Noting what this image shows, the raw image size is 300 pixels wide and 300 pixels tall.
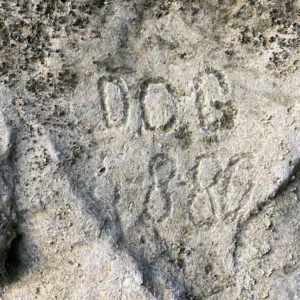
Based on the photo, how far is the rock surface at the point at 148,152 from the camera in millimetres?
1346

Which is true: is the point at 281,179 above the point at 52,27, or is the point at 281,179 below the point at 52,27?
below

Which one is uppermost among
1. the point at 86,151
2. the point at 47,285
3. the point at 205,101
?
the point at 205,101

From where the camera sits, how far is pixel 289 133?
4.46 ft

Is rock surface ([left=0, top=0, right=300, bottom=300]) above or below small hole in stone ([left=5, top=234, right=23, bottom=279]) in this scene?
above

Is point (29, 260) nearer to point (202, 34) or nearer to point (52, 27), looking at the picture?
point (52, 27)

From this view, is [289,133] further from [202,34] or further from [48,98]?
[48,98]

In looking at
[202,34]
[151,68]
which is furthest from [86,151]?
[202,34]

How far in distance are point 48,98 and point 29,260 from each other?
12.7 inches

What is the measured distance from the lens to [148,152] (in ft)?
4.50

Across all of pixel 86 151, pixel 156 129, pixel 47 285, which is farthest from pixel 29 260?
pixel 156 129

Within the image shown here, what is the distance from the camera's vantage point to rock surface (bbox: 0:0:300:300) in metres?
1.35

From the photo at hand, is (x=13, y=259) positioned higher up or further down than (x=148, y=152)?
further down

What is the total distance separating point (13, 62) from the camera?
1.38 metres

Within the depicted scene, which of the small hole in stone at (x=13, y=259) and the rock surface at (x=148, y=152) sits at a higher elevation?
the rock surface at (x=148, y=152)
